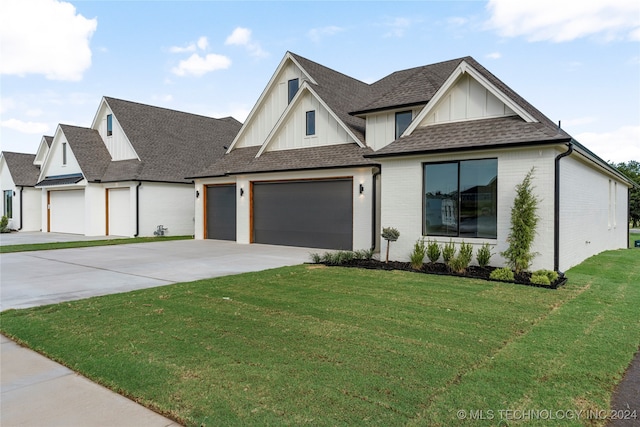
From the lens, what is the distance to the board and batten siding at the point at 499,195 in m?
9.15

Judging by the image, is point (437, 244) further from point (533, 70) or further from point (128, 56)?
point (128, 56)

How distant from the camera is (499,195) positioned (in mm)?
9719

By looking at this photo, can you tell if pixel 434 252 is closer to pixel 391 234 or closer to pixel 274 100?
pixel 391 234

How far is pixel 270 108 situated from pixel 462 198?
12420mm

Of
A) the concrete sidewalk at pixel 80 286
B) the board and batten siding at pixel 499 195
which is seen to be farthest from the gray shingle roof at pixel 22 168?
the board and batten siding at pixel 499 195

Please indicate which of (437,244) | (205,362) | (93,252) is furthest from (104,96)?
(205,362)

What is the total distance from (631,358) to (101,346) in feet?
19.7

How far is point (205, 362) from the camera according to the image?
407 centimetres

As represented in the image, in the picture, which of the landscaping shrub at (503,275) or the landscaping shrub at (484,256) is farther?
the landscaping shrub at (484,256)

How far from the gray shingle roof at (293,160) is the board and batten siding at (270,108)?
0.81m

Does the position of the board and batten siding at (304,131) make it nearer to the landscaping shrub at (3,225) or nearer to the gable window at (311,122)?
the gable window at (311,122)

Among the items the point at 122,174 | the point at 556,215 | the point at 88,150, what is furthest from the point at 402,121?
the point at 88,150

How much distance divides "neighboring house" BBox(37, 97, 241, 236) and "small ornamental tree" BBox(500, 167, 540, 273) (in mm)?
18875

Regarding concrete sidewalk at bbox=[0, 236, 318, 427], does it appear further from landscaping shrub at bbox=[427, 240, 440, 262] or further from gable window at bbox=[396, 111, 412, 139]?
gable window at bbox=[396, 111, 412, 139]
